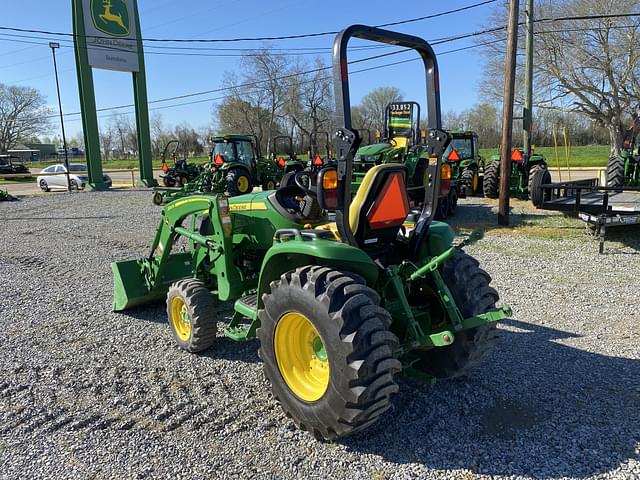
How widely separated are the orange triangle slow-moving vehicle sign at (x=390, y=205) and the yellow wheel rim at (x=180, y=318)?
2.19 metres

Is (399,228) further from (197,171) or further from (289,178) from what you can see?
(197,171)

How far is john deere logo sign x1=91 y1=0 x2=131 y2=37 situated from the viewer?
22.7 metres

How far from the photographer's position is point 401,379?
12.8 feet

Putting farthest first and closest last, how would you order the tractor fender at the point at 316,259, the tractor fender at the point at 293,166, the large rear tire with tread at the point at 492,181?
the tractor fender at the point at 293,166 → the large rear tire with tread at the point at 492,181 → the tractor fender at the point at 316,259

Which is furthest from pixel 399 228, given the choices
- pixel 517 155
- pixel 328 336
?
pixel 517 155

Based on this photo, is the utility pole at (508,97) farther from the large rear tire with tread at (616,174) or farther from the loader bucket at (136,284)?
the loader bucket at (136,284)

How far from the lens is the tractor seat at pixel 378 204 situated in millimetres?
3303

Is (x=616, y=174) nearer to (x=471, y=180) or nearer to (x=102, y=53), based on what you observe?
(x=471, y=180)

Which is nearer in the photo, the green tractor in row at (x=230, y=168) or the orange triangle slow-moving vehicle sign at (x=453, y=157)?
the orange triangle slow-moving vehicle sign at (x=453, y=157)

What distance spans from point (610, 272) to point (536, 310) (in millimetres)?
2273

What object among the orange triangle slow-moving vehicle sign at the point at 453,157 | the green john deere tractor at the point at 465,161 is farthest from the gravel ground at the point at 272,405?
the orange triangle slow-moving vehicle sign at the point at 453,157

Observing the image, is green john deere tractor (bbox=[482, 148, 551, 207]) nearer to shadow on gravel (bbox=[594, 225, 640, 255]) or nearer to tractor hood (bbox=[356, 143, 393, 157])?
tractor hood (bbox=[356, 143, 393, 157])

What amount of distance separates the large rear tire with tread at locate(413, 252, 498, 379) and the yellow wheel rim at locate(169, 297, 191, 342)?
2.29 metres

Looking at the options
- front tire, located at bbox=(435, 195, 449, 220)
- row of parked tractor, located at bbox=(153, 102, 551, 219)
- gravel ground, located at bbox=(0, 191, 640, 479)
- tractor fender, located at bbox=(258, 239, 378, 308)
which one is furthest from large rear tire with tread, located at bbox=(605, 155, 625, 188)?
tractor fender, located at bbox=(258, 239, 378, 308)
